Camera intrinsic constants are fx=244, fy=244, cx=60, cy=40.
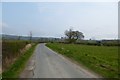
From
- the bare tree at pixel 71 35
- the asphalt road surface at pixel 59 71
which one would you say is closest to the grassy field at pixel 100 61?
the asphalt road surface at pixel 59 71

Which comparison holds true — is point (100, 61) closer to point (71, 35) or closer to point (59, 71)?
point (59, 71)

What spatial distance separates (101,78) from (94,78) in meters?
0.40

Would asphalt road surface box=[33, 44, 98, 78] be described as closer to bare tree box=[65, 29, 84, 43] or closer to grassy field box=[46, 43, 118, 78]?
grassy field box=[46, 43, 118, 78]

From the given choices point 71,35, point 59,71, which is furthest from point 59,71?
point 71,35

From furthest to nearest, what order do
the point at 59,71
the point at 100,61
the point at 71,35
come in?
1. the point at 71,35
2. the point at 100,61
3. the point at 59,71

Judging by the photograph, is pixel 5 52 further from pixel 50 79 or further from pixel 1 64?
pixel 50 79

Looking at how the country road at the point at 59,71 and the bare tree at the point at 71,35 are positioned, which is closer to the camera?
the country road at the point at 59,71

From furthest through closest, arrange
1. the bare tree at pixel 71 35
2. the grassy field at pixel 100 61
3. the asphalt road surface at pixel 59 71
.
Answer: the bare tree at pixel 71 35 → the grassy field at pixel 100 61 → the asphalt road surface at pixel 59 71

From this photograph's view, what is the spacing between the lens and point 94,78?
13.4 metres

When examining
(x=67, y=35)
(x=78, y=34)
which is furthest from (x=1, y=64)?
(x=78, y=34)

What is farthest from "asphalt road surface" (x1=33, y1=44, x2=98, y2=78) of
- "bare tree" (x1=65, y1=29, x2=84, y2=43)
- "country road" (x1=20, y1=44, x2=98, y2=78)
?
"bare tree" (x1=65, y1=29, x2=84, y2=43)

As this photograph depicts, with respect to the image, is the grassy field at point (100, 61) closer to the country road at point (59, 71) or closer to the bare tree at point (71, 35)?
the country road at point (59, 71)

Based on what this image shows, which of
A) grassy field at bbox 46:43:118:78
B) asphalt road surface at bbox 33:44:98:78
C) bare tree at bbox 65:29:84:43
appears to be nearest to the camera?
asphalt road surface at bbox 33:44:98:78

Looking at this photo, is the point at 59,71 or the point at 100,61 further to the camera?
the point at 100,61
